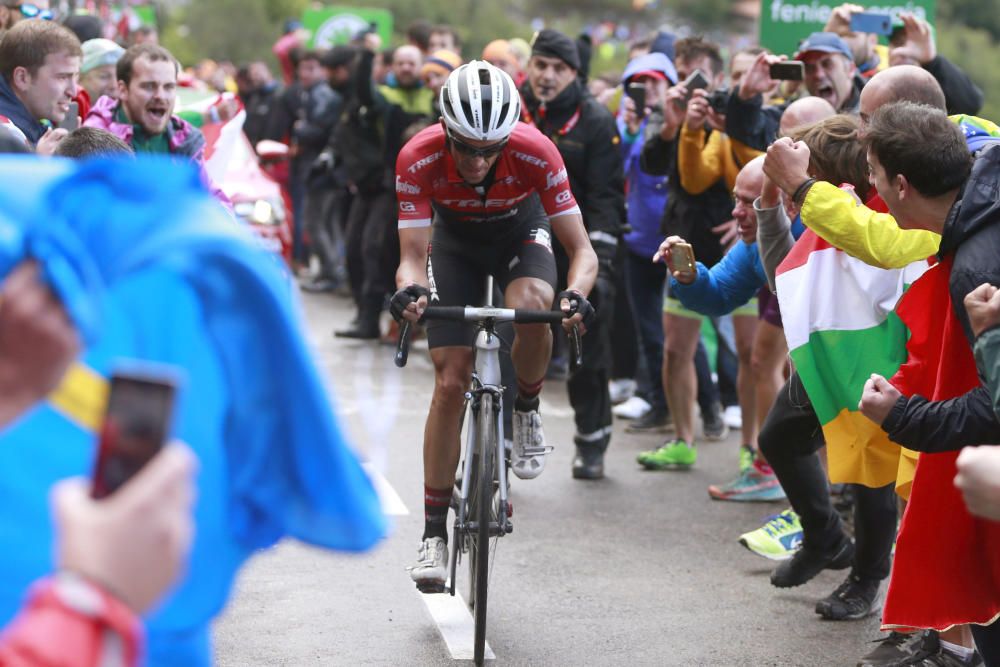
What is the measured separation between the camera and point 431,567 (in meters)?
5.56

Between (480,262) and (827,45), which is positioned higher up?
(827,45)

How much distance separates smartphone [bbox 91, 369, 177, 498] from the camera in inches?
70.4

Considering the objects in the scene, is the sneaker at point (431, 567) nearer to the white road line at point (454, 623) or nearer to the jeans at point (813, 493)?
the white road line at point (454, 623)

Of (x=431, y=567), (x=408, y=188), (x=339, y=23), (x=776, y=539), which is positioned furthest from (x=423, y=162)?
(x=339, y=23)

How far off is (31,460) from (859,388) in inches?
150

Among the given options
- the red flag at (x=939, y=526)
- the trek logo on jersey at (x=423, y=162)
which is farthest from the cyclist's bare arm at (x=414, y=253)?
the red flag at (x=939, y=526)

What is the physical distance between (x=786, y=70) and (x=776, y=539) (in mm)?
2474

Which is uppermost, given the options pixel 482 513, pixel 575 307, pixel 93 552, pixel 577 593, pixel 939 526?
pixel 93 552

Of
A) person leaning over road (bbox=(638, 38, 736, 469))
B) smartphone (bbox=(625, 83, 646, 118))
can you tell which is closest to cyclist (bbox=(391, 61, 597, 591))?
person leaning over road (bbox=(638, 38, 736, 469))

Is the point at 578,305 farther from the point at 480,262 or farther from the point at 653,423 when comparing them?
the point at 653,423

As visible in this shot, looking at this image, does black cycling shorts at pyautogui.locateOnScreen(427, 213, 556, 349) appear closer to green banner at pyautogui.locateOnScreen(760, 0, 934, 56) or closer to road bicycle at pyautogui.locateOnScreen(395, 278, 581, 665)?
road bicycle at pyautogui.locateOnScreen(395, 278, 581, 665)

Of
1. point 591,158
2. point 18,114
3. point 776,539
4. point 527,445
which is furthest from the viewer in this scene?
point 591,158

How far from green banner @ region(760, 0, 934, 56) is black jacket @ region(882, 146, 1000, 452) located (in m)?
7.33

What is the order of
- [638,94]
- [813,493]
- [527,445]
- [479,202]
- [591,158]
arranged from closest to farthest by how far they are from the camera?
[813,493], [479,202], [527,445], [591,158], [638,94]
